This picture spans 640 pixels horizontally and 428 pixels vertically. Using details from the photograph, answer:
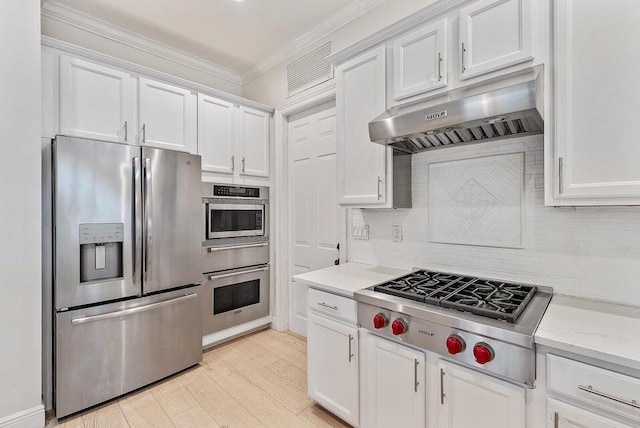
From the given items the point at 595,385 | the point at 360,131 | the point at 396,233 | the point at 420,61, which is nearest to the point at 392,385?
the point at 595,385

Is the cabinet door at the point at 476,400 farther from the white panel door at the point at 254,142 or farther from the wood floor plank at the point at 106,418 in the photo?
the white panel door at the point at 254,142

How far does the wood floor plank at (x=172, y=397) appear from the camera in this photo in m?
2.10

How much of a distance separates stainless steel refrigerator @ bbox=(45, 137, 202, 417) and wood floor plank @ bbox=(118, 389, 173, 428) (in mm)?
87

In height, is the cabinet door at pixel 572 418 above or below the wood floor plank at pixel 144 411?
above

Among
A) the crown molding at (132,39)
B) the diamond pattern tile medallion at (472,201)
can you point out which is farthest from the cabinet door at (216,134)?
the diamond pattern tile medallion at (472,201)

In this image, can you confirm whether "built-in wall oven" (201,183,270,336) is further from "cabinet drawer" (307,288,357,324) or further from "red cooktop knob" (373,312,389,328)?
"red cooktop knob" (373,312,389,328)

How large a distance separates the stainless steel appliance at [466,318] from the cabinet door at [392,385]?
0.08 metres

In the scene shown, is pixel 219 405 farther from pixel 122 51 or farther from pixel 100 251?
pixel 122 51

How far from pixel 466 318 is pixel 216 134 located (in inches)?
103

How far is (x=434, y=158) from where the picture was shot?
208 centimetres

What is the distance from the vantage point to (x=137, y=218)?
88.6 inches

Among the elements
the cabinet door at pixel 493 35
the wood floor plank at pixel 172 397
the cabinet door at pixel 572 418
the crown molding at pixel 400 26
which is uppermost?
the crown molding at pixel 400 26

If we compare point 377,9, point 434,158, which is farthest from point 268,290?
point 377,9

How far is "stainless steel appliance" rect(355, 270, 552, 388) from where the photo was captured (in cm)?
117
